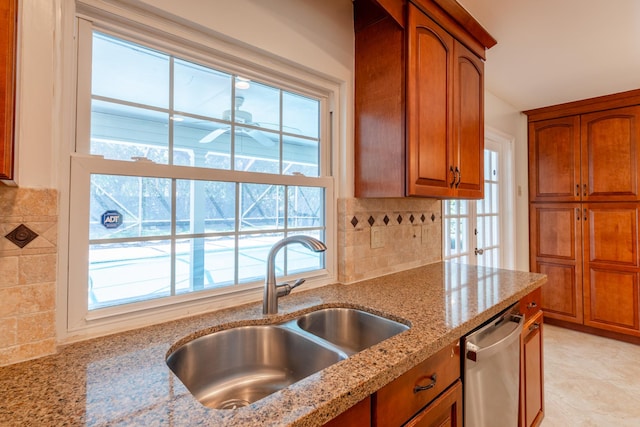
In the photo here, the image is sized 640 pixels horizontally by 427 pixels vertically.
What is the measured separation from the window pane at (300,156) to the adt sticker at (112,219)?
26.7 inches

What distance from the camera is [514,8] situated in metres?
1.62

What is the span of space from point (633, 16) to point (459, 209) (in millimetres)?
1461

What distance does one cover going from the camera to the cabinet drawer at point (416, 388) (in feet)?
2.50

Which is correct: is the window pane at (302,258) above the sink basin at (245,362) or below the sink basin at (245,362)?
above

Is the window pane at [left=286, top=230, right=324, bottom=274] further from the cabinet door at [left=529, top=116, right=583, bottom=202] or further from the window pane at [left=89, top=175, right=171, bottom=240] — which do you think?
the cabinet door at [left=529, top=116, right=583, bottom=202]

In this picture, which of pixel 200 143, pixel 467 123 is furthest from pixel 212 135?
pixel 467 123

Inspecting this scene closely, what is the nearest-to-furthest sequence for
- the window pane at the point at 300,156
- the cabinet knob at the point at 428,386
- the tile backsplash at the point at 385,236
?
1. the cabinet knob at the point at 428,386
2. the window pane at the point at 300,156
3. the tile backsplash at the point at 385,236

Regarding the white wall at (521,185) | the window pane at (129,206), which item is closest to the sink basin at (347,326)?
the window pane at (129,206)

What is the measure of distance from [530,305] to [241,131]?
64.3 inches

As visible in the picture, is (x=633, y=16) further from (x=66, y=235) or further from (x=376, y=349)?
(x=66, y=235)

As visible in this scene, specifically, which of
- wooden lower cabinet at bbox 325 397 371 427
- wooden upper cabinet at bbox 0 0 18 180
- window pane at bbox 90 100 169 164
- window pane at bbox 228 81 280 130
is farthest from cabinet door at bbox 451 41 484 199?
wooden upper cabinet at bbox 0 0 18 180

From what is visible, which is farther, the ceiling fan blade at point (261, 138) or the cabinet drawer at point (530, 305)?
the cabinet drawer at point (530, 305)

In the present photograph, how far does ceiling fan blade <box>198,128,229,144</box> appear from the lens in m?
1.18

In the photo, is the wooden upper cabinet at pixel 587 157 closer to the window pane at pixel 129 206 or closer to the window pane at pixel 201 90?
the window pane at pixel 201 90
